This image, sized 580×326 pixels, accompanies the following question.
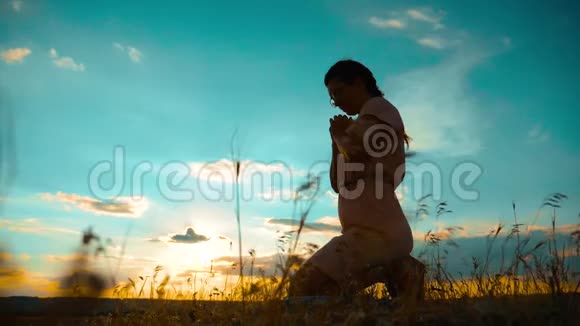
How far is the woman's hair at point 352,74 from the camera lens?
4707 millimetres

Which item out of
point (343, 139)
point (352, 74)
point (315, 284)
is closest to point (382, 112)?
point (343, 139)

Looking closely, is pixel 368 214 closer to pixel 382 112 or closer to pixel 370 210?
pixel 370 210

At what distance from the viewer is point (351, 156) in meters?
4.26

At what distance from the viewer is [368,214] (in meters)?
4.22

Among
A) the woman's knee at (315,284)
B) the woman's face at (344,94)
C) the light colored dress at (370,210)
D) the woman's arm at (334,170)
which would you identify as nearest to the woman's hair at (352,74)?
the woman's face at (344,94)

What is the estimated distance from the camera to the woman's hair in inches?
185

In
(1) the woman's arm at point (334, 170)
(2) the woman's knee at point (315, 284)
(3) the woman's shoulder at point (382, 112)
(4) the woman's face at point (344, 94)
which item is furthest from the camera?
(4) the woman's face at point (344, 94)

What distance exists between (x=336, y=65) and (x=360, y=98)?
421 mm

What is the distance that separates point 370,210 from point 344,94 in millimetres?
1233

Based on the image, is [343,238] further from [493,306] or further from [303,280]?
[493,306]

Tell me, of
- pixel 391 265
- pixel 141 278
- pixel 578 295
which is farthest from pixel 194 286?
pixel 578 295

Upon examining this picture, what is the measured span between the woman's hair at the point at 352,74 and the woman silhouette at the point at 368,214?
0.38 m

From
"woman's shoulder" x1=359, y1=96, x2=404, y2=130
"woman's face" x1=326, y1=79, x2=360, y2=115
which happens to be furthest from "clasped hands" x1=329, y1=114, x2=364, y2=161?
"woman's face" x1=326, y1=79, x2=360, y2=115

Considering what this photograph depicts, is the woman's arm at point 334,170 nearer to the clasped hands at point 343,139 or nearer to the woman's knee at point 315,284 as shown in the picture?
the clasped hands at point 343,139
